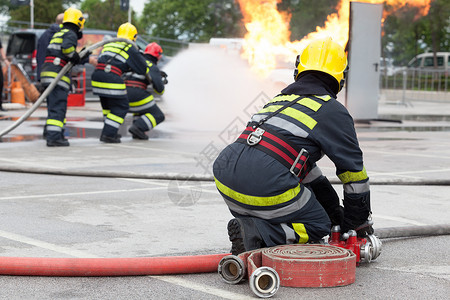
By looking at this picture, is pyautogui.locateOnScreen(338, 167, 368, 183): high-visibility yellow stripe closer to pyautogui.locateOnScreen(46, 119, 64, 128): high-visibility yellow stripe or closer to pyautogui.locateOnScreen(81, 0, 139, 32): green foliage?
pyautogui.locateOnScreen(46, 119, 64, 128): high-visibility yellow stripe

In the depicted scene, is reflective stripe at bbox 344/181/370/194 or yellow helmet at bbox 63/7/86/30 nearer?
reflective stripe at bbox 344/181/370/194

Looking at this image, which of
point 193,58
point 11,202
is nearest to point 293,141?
point 11,202

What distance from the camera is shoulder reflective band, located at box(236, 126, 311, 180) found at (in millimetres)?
4016

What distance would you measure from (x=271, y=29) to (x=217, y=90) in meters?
2.75

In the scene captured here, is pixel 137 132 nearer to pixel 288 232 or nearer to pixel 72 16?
pixel 72 16

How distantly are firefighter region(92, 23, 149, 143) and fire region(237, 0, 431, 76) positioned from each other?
4277 millimetres

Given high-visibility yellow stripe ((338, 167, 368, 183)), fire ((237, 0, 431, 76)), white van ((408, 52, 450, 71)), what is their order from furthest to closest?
white van ((408, 52, 450, 71)), fire ((237, 0, 431, 76)), high-visibility yellow stripe ((338, 167, 368, 183))

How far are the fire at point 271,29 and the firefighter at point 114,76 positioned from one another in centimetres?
428

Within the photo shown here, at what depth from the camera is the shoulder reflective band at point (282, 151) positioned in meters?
4.02

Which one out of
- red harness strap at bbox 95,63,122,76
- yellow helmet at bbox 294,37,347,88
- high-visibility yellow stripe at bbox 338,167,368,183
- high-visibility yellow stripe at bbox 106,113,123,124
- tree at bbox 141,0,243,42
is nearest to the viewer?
high-visibility yellow stripe at bbox 338,167,368,183

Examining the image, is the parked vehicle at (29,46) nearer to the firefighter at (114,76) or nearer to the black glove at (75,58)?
the firefighter at (114,76)

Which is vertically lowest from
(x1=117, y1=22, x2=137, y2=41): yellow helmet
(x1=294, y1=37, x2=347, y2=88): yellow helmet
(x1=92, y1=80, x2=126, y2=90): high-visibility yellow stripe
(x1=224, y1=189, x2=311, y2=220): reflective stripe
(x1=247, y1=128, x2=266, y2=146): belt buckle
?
(x1=224, y1=189, x2=311, y2=220): reflective stripe

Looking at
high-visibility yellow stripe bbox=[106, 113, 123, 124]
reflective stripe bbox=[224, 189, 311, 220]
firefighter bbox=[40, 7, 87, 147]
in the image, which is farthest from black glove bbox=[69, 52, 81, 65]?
reflective stripe bbox=[224, 189, 311, 220]

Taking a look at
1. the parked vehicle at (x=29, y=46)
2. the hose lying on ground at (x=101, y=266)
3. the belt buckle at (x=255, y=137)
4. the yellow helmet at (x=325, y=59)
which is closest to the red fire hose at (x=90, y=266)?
the hose lying on ground at (x=101, y=266)
